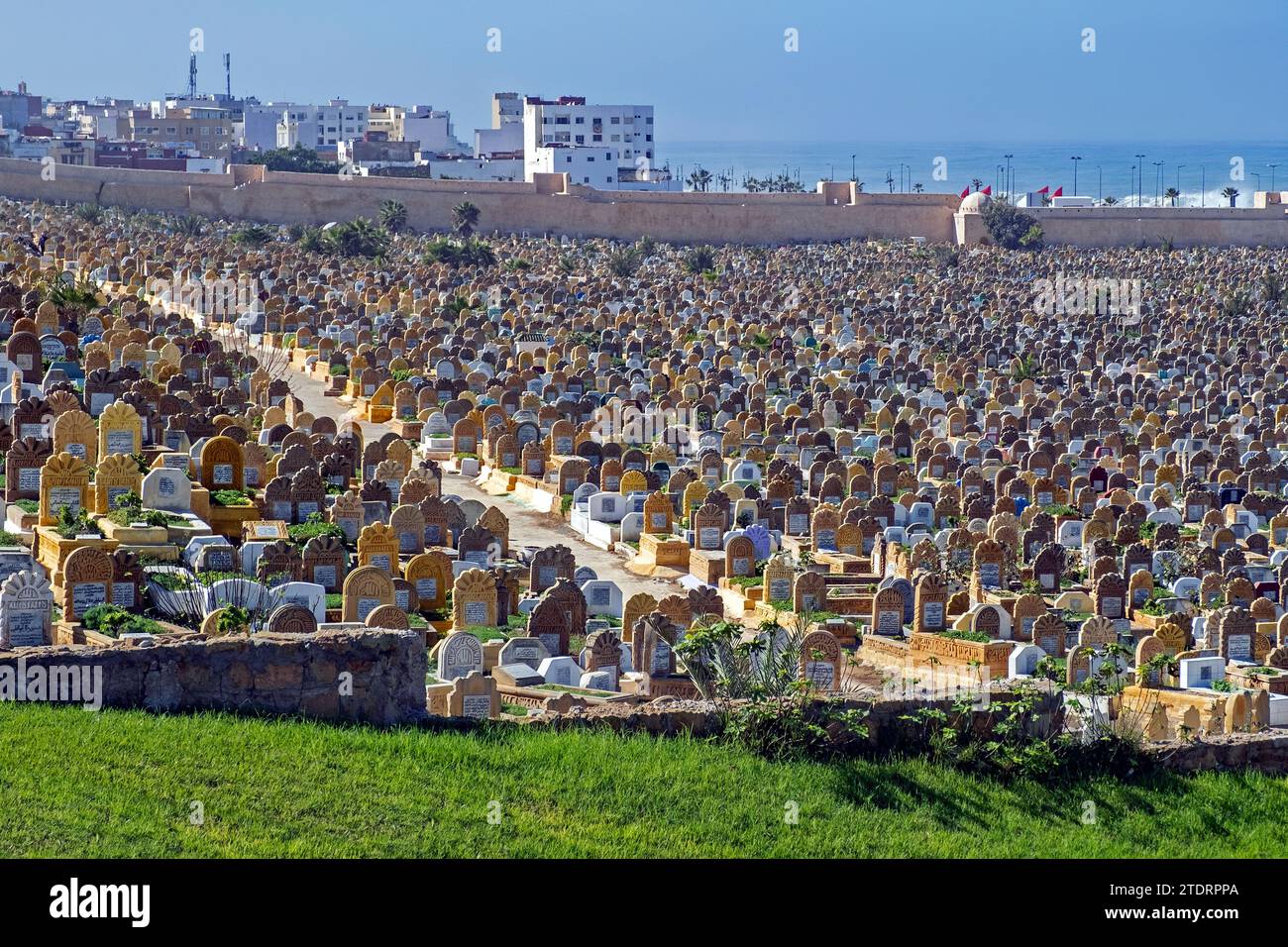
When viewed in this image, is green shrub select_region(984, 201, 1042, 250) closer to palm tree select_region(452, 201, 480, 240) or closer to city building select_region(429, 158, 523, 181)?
palm tree select_region(452, 201, 480, 240)

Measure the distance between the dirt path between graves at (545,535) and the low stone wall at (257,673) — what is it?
26.4ft

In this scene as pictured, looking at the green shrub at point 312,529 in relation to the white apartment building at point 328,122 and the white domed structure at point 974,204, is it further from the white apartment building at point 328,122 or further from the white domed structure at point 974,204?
the white apartment building at point 328,122

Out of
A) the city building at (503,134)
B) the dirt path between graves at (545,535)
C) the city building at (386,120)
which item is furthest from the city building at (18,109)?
the dirt path between graves at (545,535)

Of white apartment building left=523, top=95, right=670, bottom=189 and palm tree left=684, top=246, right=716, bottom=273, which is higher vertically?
white apartment building left=523, top=95, right=670, bottom=189

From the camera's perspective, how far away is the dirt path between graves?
1928 cm

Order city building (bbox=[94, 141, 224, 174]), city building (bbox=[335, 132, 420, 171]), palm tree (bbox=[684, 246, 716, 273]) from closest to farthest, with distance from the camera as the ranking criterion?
palm tree (bbox=[684, 246, 716, 273]) → city building (bbox=[94, 141, 224, 174]) → city building (bbox=[335, 132, 420, 171])

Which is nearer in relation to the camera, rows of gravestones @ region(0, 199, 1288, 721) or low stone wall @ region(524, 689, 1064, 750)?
low stone wall @ region(524, 689, 1064, 750)

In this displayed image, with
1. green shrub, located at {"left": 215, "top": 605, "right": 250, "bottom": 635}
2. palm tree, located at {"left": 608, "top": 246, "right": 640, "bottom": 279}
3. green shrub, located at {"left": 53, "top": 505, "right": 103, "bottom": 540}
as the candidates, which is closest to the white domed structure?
palm tree, located at {"left": 608, "top": 246, "right": 640, "bottom": 279}

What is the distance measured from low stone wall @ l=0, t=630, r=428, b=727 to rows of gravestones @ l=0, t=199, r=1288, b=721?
13.0ft

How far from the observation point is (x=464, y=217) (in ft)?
196

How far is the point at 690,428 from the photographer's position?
2773cm

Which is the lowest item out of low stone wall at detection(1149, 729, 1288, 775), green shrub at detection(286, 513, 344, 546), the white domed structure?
low stone wall at detection(1149, 729, 1288, 775)

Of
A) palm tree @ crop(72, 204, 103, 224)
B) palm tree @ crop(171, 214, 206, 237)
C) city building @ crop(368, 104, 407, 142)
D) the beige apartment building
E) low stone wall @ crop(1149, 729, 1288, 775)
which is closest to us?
low stone wall @ crop(1149, 729, 1288, 775)
